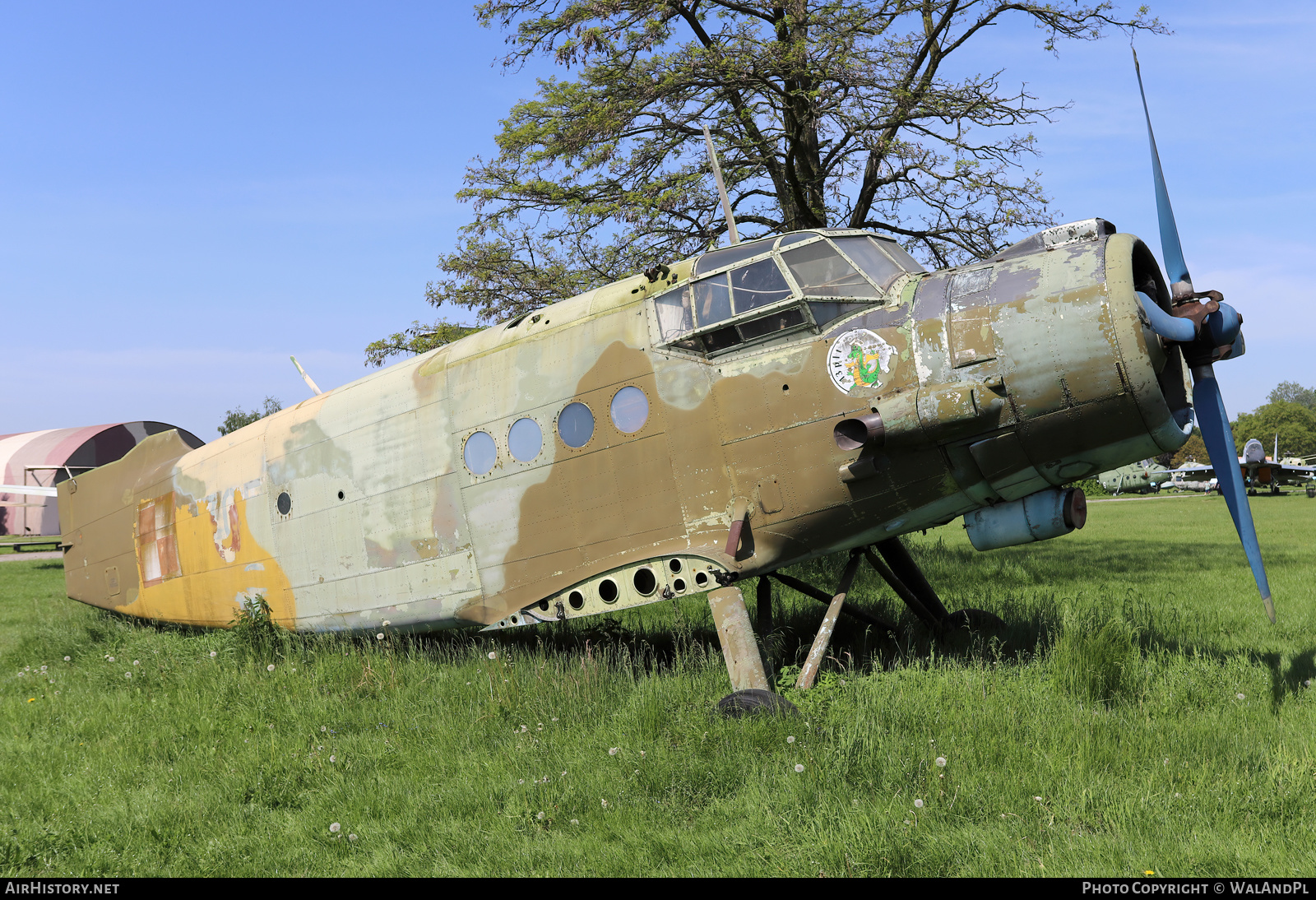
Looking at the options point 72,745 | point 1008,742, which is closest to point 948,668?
point 1008,742

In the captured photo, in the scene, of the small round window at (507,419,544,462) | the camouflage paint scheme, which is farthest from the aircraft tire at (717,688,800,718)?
the small round window at (507,419,544,462)

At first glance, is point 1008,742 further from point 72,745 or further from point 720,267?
point 72,745

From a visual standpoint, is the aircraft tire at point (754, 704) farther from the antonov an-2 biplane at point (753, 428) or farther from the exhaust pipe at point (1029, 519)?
the exhaust pipe at point (1029, 519)

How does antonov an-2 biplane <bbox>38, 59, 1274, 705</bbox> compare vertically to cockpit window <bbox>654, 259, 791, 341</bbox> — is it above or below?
below

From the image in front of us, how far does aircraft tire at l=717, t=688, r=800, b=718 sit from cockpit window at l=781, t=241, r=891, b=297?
302 cm

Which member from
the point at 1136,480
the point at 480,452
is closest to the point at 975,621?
the point at 480,452

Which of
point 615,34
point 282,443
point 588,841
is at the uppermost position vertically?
point 615,34

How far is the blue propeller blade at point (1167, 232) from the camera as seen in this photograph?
6.85 meters

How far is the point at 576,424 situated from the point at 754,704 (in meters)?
2.82

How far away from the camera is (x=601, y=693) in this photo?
702 cm

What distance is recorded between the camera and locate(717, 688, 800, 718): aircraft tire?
614 cm

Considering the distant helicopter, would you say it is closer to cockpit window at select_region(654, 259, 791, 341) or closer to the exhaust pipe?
the exhaust pipe
